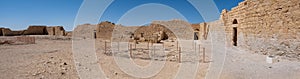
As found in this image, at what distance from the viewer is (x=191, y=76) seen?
592 centimetres

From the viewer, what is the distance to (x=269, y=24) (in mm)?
9594

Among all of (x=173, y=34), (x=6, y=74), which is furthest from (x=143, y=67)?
(x=173, y=34)

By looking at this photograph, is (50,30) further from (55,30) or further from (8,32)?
(8,32)

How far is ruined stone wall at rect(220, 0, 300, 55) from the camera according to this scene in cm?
843

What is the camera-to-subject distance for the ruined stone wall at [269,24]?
8430mm

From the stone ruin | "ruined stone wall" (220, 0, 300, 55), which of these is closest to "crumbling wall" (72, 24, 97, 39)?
the stone ruin

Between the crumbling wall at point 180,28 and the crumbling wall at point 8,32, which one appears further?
the crumbling wall at point 180,28

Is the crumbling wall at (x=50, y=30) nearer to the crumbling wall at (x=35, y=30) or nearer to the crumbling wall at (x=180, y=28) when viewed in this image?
the crumbling wall at (x=35, y=30)

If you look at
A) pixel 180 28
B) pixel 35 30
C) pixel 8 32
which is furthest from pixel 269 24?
pixel 8 32

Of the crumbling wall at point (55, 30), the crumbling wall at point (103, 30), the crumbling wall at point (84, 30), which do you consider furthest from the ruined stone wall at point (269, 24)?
the crumbling wall at point (55, 30)

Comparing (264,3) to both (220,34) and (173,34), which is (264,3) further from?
(173,34)

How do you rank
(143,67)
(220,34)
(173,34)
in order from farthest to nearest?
(173,34), (220,34), (143,67)

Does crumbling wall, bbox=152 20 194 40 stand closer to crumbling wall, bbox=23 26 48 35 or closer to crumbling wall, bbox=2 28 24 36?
crumbling wall, bbox=23 26 48 35

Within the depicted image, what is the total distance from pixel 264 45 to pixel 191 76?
19.7ft
